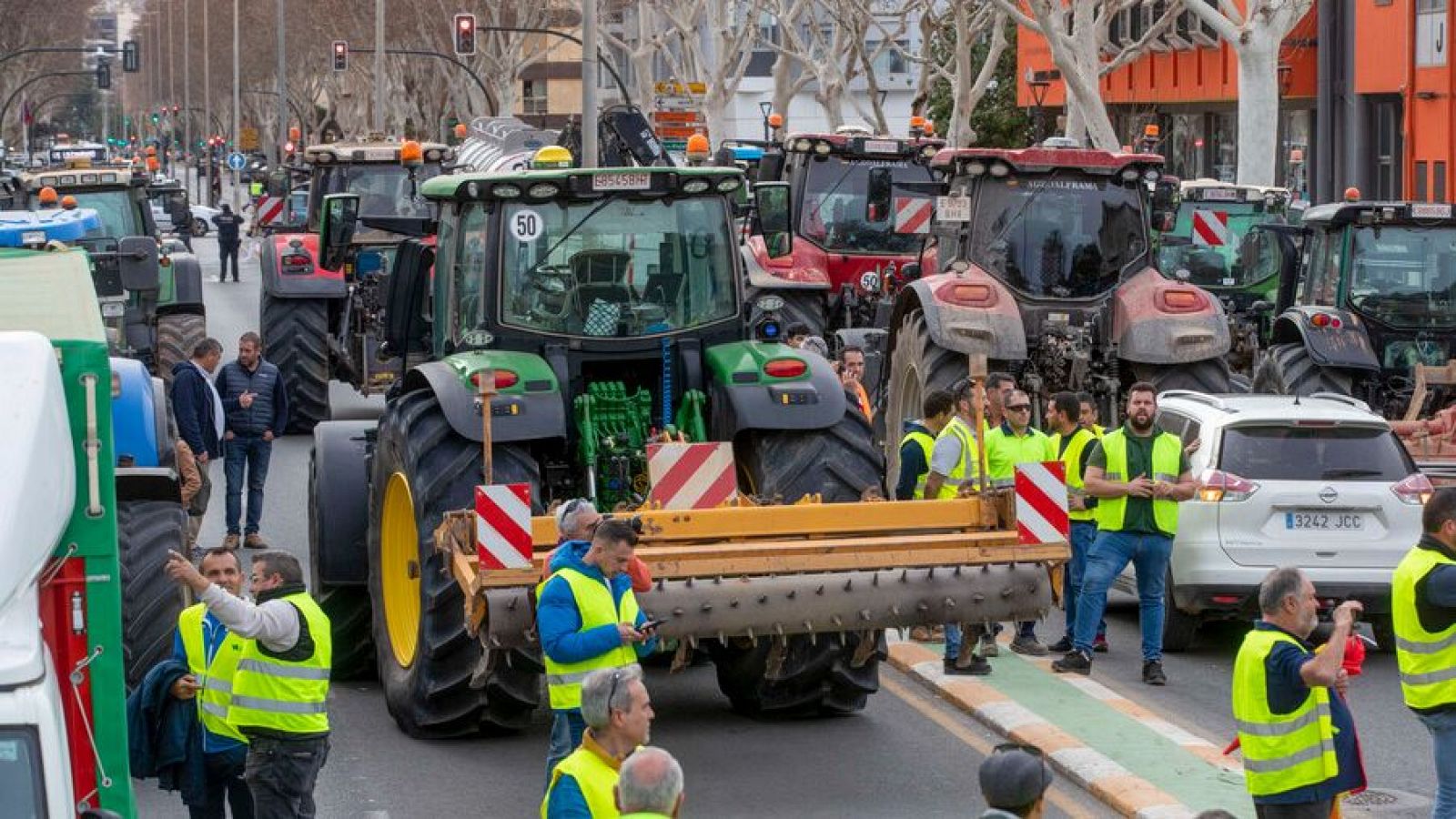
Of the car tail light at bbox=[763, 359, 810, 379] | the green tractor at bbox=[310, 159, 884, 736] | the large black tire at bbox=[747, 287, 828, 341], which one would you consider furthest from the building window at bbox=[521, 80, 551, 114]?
the car tail light at bbox=[763, 359, 810, 379]

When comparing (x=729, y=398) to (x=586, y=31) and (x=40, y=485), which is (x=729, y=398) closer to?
(x=40, y=485)

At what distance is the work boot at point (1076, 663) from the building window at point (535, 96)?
388 ft

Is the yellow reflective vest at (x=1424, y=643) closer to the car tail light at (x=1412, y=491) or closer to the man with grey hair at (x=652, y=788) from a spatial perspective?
the man with grey hair at (x=652, y=788)

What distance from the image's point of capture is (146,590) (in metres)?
11.1

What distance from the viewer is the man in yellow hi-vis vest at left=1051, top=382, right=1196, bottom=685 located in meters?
13.5

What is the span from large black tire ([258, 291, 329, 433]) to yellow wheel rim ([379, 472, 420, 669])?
1251cm

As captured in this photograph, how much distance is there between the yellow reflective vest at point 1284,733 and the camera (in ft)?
27.9

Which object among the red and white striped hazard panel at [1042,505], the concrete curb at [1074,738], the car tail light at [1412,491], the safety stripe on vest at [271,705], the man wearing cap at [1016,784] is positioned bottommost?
the concrete curb at [1074,738]

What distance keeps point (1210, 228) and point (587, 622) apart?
17.4m

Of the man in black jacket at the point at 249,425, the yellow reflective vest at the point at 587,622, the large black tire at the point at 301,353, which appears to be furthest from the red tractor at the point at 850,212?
the yellow reflective vest at the point at 587,622

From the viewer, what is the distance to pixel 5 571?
6.45 metres

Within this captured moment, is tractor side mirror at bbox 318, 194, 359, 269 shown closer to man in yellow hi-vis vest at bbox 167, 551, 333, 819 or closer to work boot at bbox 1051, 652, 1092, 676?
work boot at bbox 1051, 652, 1092, 676

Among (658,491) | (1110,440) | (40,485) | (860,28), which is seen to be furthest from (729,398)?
(860,28)

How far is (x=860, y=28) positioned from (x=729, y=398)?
134ft
